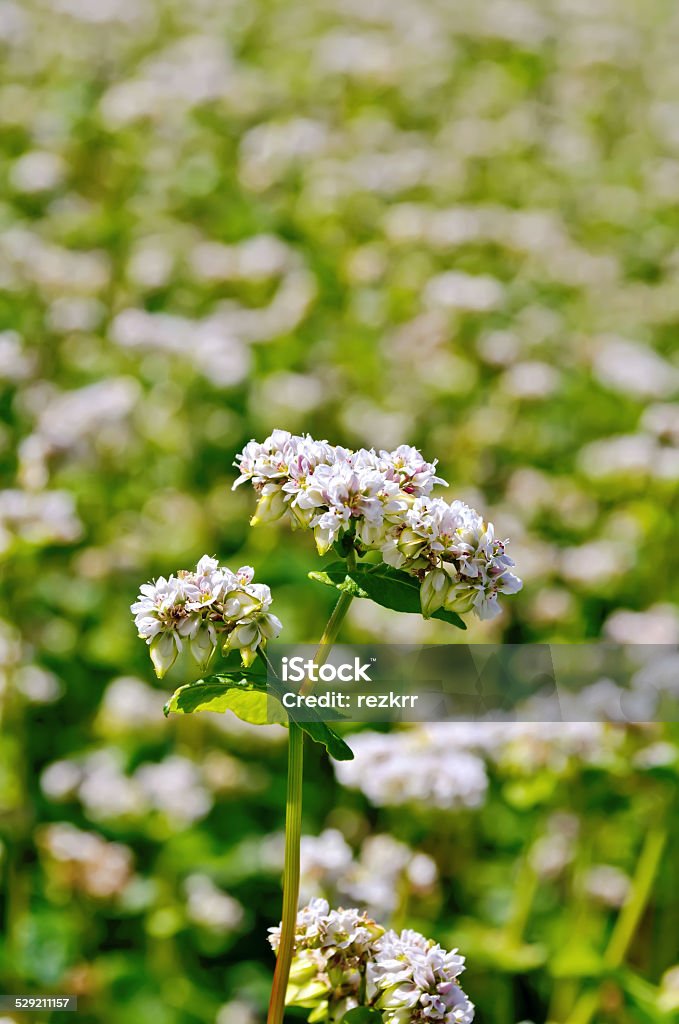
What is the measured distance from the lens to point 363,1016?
3.27ft

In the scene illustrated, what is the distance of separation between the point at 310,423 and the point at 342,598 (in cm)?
226

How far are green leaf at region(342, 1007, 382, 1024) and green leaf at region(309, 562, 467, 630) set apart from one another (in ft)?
1.12

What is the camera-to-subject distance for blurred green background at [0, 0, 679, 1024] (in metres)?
2.04

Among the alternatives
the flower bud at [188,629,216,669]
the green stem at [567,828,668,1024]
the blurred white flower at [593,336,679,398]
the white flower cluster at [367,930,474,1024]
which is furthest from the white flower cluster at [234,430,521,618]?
the blurred white flower at [593,336,679,398]

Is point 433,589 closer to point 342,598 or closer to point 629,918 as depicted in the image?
point 342,598

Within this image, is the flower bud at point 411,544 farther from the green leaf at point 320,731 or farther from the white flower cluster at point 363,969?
the white flower cluster at point 363,969

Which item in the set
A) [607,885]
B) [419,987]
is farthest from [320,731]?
[607,885]

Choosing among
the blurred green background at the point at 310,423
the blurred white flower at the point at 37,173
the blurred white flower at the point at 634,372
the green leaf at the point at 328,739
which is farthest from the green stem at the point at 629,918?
the blurred white flower at the point at 37,173

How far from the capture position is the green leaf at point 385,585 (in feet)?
3.20

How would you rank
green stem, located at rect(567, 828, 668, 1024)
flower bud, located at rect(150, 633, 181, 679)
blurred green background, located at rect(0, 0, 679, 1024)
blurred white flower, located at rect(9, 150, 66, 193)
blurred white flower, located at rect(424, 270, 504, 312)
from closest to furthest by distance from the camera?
1. flower bud, located at rect(150, 633, 181, 679)
2. green stem, located at rect(567, 828, 668, 1024)
3. blurred green background, located at rect(0, 0, 679, 1024)
4. blurred white flower, located at rect(424, 270, 504, 312)
5. blurred white flower, located at rect(9, 150, 66, 193)

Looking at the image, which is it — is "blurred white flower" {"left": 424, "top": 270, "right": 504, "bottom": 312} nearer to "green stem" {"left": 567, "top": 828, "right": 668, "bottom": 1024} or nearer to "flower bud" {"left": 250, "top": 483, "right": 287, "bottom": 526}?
"green stem" {"left": 567, "top": 828, "right": 668, "bottom": 1024}

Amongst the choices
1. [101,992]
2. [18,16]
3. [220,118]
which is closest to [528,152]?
[220,118]

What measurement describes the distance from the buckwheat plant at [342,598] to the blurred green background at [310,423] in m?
0.51

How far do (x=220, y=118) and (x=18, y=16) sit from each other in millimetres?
1155
